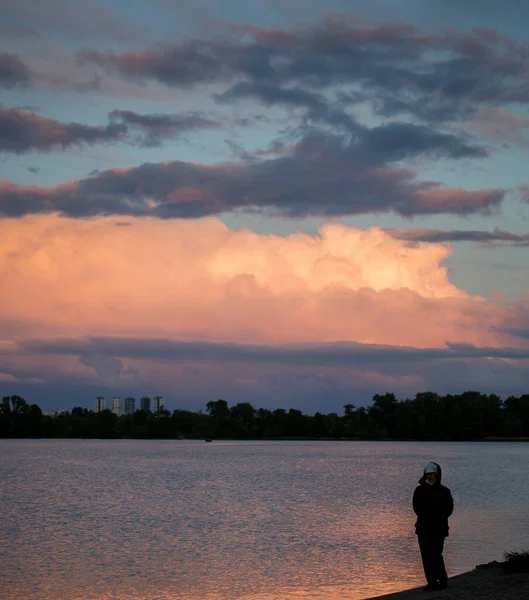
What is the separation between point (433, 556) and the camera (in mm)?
21938

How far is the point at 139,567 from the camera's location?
32969mm

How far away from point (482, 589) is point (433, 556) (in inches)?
60.4

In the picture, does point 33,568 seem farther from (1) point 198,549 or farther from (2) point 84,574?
(1) point 198,549

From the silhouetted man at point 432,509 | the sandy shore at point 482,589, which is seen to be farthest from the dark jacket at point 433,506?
the sandy shore at point 482,589

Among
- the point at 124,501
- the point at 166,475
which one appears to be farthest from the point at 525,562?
the point at 166,475

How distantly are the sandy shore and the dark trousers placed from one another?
0.35 meters

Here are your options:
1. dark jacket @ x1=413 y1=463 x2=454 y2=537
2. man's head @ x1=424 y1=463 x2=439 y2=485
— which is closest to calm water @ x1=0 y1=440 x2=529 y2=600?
dark jacket @ x1=413 y1=463 x2=454 y2=537

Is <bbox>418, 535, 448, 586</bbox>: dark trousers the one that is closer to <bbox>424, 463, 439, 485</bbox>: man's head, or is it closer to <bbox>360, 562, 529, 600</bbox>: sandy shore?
<bbox>360, 562, 529, 600</bbox>: sandy shore

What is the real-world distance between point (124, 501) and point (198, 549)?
1089 inches

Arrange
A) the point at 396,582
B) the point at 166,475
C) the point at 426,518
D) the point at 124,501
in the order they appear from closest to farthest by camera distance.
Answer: the point at 426,518
the point at 396,582
the point at 124,501
the point at 166,475

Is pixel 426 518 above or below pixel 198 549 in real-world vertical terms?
above

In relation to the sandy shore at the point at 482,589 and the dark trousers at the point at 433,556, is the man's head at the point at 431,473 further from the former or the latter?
the sandy shore at the point at 482,589

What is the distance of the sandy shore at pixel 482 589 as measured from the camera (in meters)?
20.8

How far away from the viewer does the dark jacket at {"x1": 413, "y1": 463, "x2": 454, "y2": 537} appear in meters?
21.0
